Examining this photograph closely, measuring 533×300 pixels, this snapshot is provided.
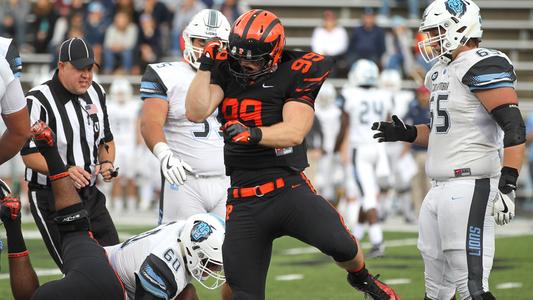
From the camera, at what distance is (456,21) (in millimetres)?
5828

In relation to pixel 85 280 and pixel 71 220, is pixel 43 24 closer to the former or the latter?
pixel 71 220

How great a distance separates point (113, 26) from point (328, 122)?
3.95m

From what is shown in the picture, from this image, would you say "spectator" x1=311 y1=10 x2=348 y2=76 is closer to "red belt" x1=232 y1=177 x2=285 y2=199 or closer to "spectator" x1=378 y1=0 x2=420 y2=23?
"spectator" x1=378 y1=0 x2=420 y2=23

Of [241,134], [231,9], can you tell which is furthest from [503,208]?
[231,9]

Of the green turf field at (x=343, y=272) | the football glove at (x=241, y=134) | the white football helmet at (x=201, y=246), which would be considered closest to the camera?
the football glove at (x=241, y=134)

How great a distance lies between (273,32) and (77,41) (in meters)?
1.69

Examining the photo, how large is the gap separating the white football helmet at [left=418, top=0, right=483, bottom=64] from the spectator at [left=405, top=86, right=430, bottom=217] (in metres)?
7.44

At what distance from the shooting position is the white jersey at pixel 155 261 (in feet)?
17.4

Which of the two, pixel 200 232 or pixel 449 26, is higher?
pixel 449 26

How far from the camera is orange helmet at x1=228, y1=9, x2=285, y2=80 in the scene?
5.18 meters

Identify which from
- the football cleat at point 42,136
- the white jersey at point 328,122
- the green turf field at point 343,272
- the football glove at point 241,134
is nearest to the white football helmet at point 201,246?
the football glove at point 241,134

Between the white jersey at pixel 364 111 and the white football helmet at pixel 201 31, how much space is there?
497cm

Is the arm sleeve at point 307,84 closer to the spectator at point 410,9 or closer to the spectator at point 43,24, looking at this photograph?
the spectator at point 410,9

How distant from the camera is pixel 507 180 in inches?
214
